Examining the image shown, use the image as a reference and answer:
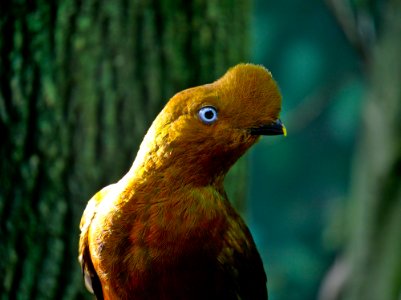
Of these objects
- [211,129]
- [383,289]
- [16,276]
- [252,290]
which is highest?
[211,129]

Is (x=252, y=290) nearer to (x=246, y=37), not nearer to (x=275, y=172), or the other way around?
(x=246, y=37)

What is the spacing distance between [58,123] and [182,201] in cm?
87

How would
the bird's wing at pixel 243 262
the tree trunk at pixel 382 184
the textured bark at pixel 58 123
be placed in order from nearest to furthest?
the bird's wing at pixel 243 262, the textured bark at pixel 58 123, the tree trunk at pixel 382 184

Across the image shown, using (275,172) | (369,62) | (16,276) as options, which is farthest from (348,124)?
(16,276)

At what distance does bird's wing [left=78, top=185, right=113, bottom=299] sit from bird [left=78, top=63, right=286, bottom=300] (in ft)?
0.33

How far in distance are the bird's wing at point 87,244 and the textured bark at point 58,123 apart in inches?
15.5

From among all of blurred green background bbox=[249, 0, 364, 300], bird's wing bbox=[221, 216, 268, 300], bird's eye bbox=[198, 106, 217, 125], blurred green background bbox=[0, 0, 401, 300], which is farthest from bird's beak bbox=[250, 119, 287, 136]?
blurred green background bbox=[249, 0, 364, 300]

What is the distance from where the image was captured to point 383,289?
450cm

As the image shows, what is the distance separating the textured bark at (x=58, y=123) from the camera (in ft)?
9.20

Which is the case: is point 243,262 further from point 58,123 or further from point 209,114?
point 58,123

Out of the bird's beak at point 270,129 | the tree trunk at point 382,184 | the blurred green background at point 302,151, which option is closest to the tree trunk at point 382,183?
the tree trunk at point 382,184

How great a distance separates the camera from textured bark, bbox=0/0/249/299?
2805 mm

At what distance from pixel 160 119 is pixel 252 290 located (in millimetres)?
632

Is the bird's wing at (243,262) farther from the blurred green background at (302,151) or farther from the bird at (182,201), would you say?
the blurred green background at (302,151)
